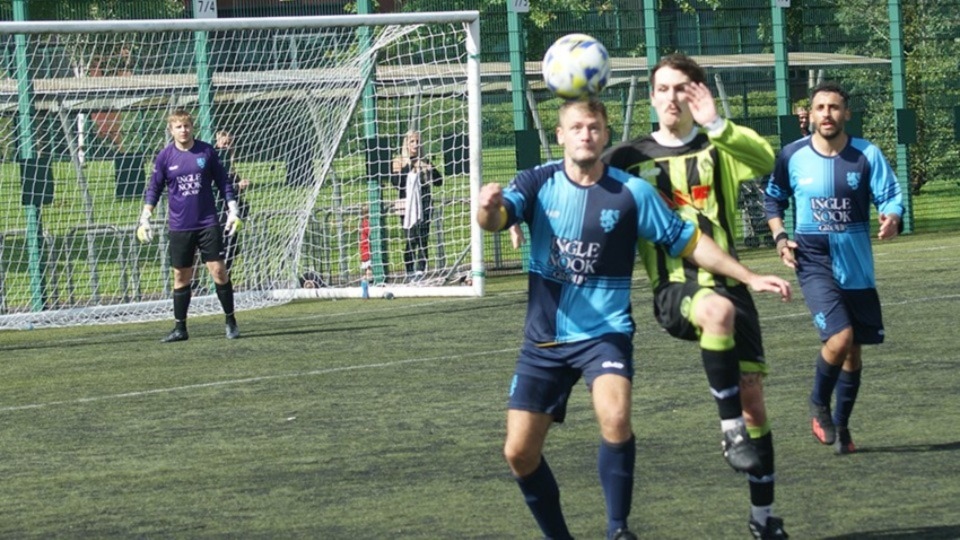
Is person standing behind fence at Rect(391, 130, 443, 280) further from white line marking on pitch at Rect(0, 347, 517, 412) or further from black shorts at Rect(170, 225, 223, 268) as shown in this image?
white line marking on pitch at Rect(0, 347, 517, 412)

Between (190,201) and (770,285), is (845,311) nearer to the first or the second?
(770,285)

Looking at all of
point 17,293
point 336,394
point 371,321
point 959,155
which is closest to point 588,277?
point 336,394

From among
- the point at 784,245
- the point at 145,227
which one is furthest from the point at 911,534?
the point at 145,227

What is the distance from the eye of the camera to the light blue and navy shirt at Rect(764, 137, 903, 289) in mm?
9039

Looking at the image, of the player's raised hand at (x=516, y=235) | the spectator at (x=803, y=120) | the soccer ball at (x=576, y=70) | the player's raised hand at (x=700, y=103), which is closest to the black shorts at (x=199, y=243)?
the soccer ball at (x=576, y=70)

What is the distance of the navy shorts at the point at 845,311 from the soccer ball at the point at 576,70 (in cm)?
239

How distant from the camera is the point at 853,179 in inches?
357

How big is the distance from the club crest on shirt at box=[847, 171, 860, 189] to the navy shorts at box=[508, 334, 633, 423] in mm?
3064

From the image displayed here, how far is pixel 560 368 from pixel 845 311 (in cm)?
294

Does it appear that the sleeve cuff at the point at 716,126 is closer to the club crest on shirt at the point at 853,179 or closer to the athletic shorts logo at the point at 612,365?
the athletic shorts logo at the point at 612,365

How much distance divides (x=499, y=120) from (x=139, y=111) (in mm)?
5133

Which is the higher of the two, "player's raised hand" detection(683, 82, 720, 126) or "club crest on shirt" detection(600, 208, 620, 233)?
"player's raised hand" detection(683, 82, 720, 126)

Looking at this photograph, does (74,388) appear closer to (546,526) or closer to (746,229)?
(546,526)

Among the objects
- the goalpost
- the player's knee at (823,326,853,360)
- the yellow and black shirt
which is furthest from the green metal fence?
the yellow and black shirt
